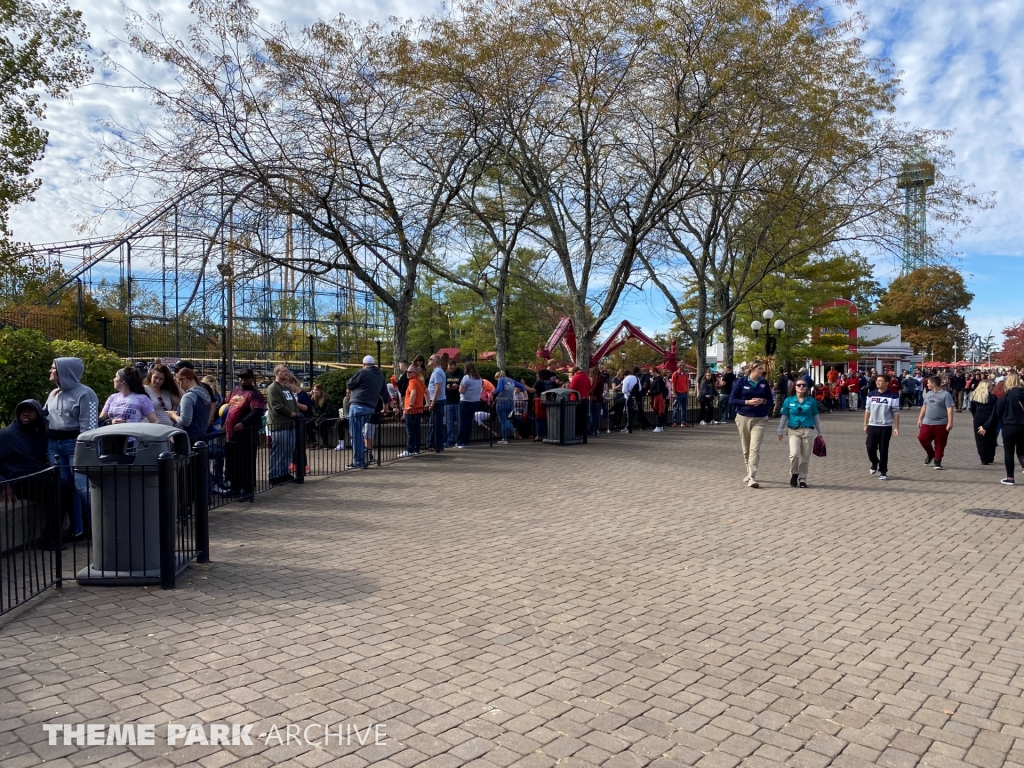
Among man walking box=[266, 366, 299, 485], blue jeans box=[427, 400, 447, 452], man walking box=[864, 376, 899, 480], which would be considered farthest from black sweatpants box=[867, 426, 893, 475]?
man walking box=[266, 366, 299, 485]

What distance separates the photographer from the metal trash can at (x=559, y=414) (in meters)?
17.1

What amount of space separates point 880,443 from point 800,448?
1925 mm

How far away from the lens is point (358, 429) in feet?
42.8

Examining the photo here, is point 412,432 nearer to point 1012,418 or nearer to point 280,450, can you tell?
point 280,450

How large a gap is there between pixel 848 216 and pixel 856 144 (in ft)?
6.72

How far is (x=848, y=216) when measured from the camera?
22453 millimetres

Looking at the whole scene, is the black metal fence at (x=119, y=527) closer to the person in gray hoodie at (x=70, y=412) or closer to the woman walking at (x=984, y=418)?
the person in gray hoodie at (x=70, y=412)

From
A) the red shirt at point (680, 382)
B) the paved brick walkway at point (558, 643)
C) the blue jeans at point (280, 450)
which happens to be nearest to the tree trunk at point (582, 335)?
the red shirt at point (680, 382)

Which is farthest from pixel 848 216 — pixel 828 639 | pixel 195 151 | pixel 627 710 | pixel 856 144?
pixel 627 710

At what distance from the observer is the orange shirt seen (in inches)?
571

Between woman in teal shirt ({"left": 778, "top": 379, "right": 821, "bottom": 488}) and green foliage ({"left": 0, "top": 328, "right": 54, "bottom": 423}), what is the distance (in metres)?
9.84

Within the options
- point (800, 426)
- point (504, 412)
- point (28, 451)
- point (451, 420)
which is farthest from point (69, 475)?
point (504, 412)

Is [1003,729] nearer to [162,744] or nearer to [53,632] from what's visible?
[162,744]

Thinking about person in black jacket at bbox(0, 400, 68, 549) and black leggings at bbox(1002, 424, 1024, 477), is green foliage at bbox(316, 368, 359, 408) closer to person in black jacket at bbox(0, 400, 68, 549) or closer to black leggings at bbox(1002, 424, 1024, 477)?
person in black jacket at bbox(0, 400, 68, 549)
